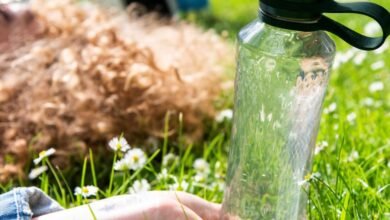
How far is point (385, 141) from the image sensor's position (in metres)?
1.93

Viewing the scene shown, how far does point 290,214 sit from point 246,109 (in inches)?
8.6

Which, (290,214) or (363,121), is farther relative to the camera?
(363,121)

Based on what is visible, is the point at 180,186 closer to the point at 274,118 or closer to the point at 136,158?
the point at 136,158

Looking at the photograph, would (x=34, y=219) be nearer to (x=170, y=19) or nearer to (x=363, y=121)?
(x=363, y=121)

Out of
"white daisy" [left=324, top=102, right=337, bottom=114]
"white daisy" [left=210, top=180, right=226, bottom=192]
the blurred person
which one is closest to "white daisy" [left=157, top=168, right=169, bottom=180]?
"white daisy" [left=210, top=180, right=226, bottom=192]

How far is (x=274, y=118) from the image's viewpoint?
4.27 ft

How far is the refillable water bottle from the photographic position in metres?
1.18

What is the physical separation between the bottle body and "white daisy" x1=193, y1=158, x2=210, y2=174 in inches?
19.4

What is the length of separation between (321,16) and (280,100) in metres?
0.17

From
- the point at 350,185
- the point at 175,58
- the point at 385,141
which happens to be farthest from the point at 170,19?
the point at 350,185

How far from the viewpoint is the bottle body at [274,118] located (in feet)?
4.07

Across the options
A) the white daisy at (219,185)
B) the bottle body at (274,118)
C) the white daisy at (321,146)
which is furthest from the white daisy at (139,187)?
the white daisy at (321,146)

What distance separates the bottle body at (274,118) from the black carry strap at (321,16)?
0.04 m

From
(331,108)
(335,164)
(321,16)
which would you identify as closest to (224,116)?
(331,108)
